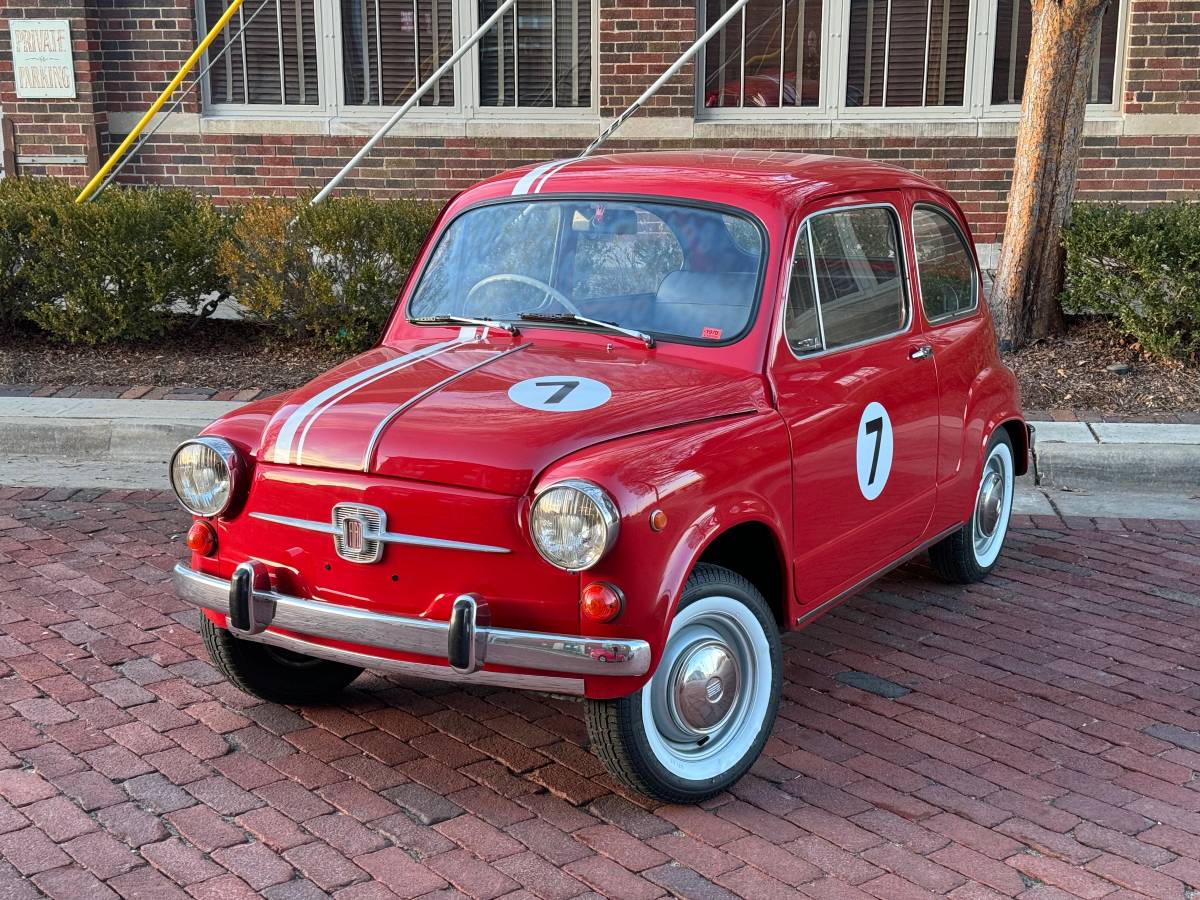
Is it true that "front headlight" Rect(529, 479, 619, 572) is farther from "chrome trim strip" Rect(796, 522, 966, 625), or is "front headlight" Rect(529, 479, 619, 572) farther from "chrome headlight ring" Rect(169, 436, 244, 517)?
"chrome trim strip" Rect(796, 522, 966, 625)

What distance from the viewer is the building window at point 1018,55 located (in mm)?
12062

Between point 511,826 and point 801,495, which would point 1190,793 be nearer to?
point 801,495

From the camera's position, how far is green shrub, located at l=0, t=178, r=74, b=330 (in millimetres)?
8438

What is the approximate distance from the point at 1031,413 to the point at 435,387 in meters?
4.72

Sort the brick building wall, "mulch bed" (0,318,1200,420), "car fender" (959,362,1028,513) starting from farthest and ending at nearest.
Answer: the brick building wall → "mulch bed" (0,318,1200,420) → "car fender" (959,362,1028,513)

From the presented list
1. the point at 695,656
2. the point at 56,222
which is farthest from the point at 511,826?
the point at 56,222

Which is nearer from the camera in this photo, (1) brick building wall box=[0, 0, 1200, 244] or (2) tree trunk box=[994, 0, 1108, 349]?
(2) tree trunk box=[994, 0, 1108, 349]

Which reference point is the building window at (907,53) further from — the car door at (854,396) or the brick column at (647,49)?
the car door at (854,396)

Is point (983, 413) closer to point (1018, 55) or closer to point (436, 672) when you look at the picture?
point (436, 672)

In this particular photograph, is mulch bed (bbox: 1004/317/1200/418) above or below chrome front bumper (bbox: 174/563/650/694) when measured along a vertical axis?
below

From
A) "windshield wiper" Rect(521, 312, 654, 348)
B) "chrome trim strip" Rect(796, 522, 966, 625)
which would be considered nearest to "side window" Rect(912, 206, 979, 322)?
"chrome trim strip" Rect(796, 522, 966, 625)

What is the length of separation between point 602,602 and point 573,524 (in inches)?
8.3

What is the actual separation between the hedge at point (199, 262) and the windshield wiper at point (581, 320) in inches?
157

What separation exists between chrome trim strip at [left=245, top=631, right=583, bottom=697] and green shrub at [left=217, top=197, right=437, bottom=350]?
4849 mm
